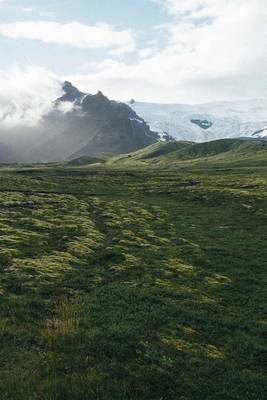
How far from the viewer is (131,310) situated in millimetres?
→ 32094

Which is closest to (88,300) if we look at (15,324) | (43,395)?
(15,324)

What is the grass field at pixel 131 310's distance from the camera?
22141 millimetres

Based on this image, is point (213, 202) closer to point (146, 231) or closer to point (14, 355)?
point (146, 231)

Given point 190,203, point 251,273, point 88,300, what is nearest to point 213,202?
point 190,203

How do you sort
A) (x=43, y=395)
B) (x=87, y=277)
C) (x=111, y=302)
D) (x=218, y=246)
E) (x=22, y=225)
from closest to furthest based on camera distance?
(x=43, y=395), (x=111, y=302), (x=87, y=277), (x=218, y=246), (x=22, y=225)

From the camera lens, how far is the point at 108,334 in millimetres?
27234

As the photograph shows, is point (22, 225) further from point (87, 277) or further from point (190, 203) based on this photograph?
point (190, 203)

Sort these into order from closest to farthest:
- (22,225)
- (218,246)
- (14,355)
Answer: (14,355) < (218,246) < (22,225)

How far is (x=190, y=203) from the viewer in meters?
101

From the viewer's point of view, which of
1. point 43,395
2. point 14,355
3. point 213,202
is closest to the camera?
point 43,395

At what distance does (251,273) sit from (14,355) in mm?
25640

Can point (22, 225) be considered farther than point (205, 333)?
Yes

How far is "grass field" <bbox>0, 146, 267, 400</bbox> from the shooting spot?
22.1 metres

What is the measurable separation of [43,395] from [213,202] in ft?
271
